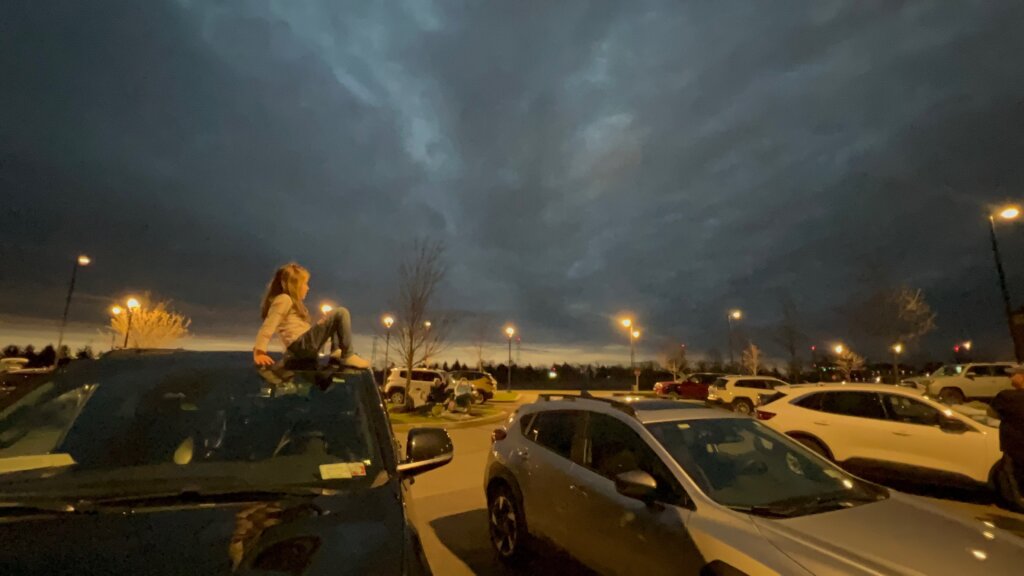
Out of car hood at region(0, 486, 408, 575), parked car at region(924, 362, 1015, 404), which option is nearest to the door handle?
car hood at region(0, 486, 408, 575)

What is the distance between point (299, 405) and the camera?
9.29ft

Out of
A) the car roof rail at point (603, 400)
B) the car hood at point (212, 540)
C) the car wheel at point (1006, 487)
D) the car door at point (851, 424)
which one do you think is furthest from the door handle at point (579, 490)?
the car door at point (851, 424)

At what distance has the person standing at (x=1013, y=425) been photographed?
6.42 metres

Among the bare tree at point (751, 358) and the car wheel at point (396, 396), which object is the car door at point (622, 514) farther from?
the bare tree at point (751, 358)

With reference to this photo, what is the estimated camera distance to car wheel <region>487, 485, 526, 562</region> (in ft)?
16.4

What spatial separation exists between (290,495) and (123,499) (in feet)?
1.88

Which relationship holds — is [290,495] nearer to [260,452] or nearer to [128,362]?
[260,452]

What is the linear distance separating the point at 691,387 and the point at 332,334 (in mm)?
28751

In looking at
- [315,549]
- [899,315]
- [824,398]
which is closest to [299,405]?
[315,549]

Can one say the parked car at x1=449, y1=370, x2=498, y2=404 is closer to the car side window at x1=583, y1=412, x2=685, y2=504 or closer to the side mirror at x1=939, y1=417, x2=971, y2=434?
the side mirror at x1=939, y1=417, x2=971, y2=434

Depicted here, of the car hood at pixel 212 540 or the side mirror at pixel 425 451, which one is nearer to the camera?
the car hood at pixel 212 540

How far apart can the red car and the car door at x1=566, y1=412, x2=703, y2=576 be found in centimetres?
2599

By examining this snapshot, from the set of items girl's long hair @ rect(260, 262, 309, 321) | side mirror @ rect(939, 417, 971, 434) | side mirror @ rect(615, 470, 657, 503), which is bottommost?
side mirror @ rect(615, 470, 657, 503)

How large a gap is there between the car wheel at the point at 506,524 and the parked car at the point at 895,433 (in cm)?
468
